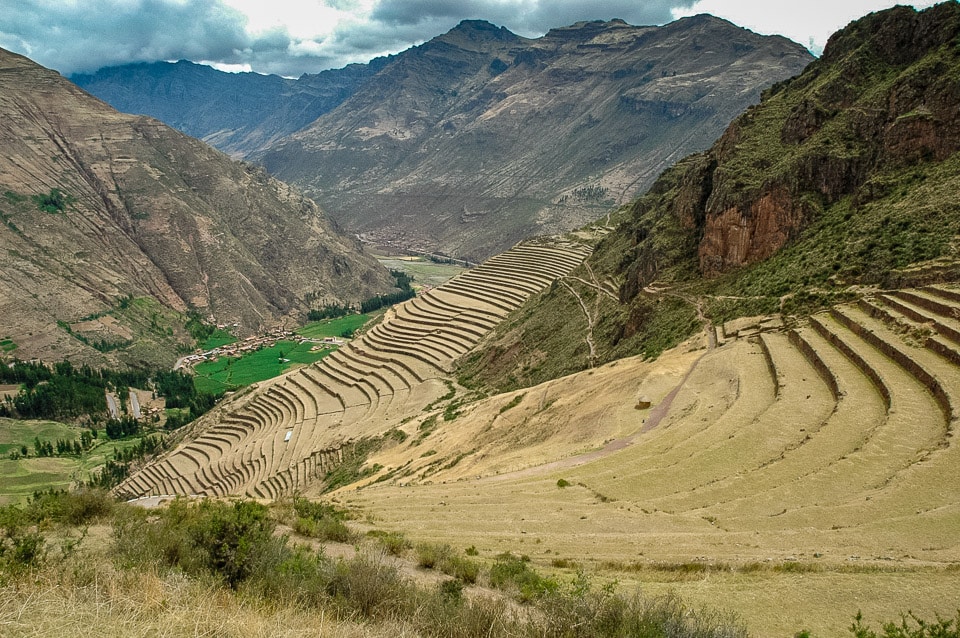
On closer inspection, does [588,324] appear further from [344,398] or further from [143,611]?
[143,611]

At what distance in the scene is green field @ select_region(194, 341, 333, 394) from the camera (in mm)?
87125

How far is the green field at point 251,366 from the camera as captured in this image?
8712 cm

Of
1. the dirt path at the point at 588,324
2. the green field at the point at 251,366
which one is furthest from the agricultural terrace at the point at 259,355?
the dirt path at the point at 588,324

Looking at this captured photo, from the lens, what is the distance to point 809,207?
1276 inches

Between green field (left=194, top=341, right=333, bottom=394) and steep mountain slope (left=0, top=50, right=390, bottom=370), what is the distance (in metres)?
10.8

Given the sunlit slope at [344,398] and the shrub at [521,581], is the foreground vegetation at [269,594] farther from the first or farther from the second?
the sunlit slope at [344,398]

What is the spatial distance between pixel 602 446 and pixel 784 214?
70.6 feet

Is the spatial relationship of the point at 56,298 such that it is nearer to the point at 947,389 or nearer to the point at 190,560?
the point at 190,560

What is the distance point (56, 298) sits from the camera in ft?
299

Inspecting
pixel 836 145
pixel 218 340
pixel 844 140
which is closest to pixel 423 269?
pixel 218 340

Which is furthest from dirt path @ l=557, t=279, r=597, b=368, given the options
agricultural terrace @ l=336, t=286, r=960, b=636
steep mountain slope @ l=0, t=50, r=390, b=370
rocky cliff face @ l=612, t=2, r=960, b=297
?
steep mountain slope @ l=0, t=50, r=390, b=370

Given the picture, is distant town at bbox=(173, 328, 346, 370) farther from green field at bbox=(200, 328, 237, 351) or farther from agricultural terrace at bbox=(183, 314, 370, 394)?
green field at bbox=(200, 328, 237, 351)

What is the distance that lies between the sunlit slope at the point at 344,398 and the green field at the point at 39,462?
22.7 ft

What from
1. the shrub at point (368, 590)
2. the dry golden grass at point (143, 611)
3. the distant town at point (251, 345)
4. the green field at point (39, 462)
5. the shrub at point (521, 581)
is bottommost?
the green field at point (39, 462)
